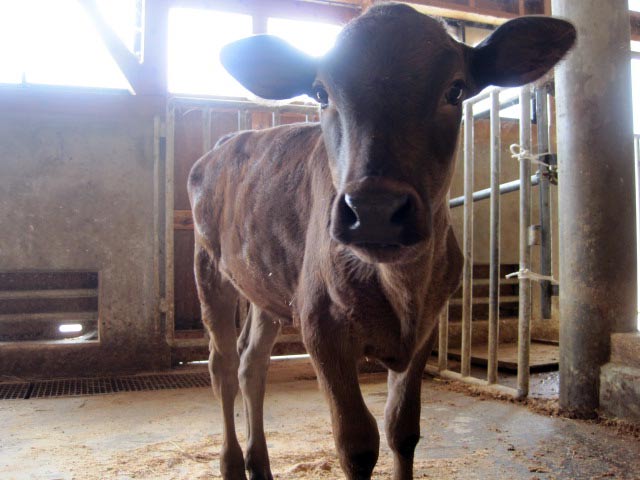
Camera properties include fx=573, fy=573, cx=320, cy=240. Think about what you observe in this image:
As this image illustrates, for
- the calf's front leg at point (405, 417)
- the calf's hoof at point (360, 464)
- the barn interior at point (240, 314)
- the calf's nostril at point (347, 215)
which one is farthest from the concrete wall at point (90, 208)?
the calf's nostril at point (347, 215)

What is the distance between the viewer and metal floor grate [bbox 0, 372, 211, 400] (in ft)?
16.9

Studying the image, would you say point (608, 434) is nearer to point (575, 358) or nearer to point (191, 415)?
point (575, 358)

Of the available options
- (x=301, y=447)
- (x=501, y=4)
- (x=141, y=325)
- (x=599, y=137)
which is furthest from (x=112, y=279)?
(x=501, y=4)

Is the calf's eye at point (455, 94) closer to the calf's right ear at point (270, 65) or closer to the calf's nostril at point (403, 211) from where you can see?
the calf's nostril at point (403, 211)

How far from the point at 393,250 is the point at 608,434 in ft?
8.86

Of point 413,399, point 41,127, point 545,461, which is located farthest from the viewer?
point 41,127

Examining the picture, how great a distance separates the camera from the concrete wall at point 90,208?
5.96 metres

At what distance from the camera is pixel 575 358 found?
161 inches

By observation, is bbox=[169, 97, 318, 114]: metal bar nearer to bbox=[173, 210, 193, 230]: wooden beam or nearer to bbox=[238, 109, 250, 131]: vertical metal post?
bbox=[238, 109, 250, 131]: vertical metal post

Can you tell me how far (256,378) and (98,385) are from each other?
8.90 feet

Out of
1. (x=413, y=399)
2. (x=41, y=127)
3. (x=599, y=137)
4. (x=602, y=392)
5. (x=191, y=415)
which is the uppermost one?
(x=41, y=127)

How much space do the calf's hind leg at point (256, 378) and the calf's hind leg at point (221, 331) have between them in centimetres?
10

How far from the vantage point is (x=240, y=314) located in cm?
624

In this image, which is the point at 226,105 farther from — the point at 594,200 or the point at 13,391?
the point at 594,200
